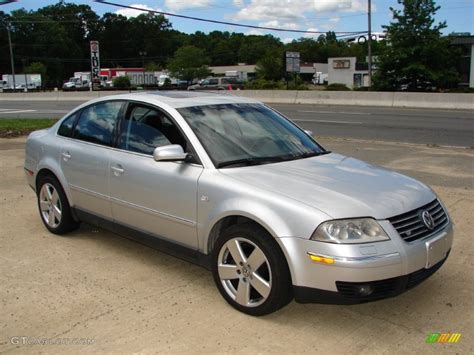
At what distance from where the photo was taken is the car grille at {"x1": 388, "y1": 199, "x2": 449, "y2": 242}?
11.0 feet

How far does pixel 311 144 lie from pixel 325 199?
1.51 meters

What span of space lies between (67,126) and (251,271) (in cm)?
293

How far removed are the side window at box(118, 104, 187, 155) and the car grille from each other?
5.78 ft

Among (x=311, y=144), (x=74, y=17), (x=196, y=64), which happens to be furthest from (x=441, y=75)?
(x=74, y=17)

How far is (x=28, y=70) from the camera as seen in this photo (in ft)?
347

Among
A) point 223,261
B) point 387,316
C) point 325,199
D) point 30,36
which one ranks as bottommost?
point 387,316

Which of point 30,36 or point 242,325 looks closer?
point 242,325

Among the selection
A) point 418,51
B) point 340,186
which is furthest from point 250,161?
point 418,51

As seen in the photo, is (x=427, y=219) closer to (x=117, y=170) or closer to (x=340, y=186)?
(x=340, y=186)

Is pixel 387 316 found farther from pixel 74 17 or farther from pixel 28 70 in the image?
pixel 74 17

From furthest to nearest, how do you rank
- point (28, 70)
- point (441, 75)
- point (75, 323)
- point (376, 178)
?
point (28, 70) → point (441, 75) → point (376, 178) → point (75, 323)

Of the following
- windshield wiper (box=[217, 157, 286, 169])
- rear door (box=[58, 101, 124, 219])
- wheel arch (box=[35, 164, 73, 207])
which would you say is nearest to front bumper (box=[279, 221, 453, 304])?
windshield wiper (box=[217, 157, 286, 169])

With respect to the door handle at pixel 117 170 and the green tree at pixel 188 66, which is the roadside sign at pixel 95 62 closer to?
the door handle at pixel 117 170

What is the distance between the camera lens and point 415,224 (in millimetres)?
A: 3463
